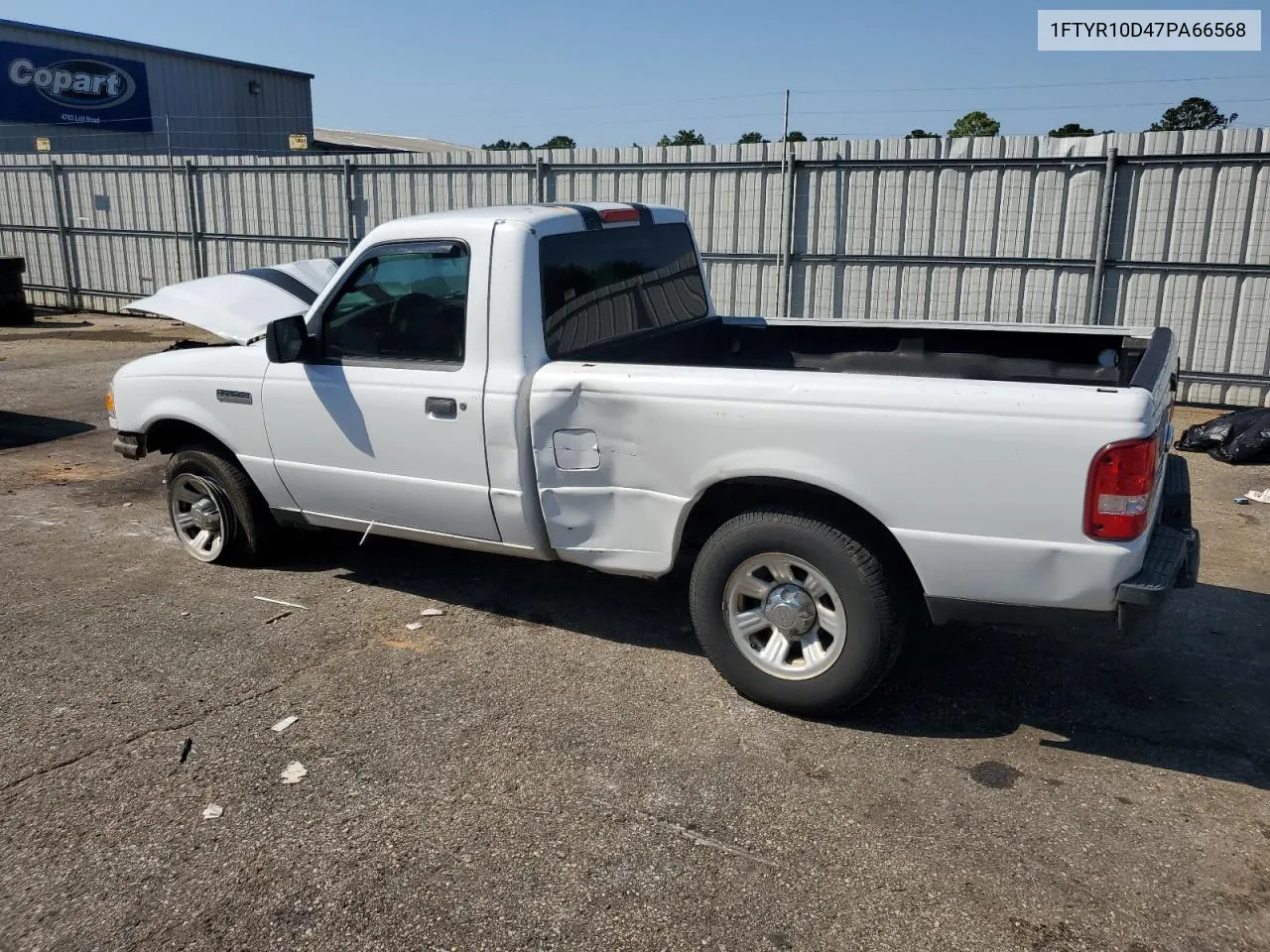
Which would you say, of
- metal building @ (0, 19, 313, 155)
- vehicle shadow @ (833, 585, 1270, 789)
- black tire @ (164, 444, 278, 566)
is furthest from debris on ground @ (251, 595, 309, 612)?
metal building @ (0, 19, 313, 155)

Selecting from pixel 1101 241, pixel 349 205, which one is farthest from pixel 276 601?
pixel 349 205

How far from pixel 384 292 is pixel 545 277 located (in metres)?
0.83

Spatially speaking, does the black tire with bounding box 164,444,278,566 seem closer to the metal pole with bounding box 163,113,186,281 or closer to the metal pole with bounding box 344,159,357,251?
the metal pole with bounding box 344,159,357,251

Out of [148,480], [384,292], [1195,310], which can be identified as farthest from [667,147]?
[384,292]

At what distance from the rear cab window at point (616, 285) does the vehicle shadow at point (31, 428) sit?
6556 mm

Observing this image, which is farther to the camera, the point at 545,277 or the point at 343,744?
the point at 545,277

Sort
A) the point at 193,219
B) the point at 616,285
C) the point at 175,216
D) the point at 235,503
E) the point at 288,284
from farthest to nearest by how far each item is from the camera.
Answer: the point at 175,216, the point at 193,219, the point at 288,284, the point at 235,503, the point at 616,285

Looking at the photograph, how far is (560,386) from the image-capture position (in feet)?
13.9

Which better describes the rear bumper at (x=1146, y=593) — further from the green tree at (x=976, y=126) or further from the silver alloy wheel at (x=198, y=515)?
the green tree at (x=976, y=126)

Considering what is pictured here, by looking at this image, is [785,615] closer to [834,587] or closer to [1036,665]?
[834,587]

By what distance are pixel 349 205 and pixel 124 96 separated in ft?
58.1

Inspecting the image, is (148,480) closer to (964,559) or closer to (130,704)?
(130,704)

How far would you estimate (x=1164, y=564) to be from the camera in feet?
12.0

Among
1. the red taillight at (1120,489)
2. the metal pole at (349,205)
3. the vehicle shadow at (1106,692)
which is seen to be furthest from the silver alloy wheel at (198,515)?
the metal pole at (349,205)
